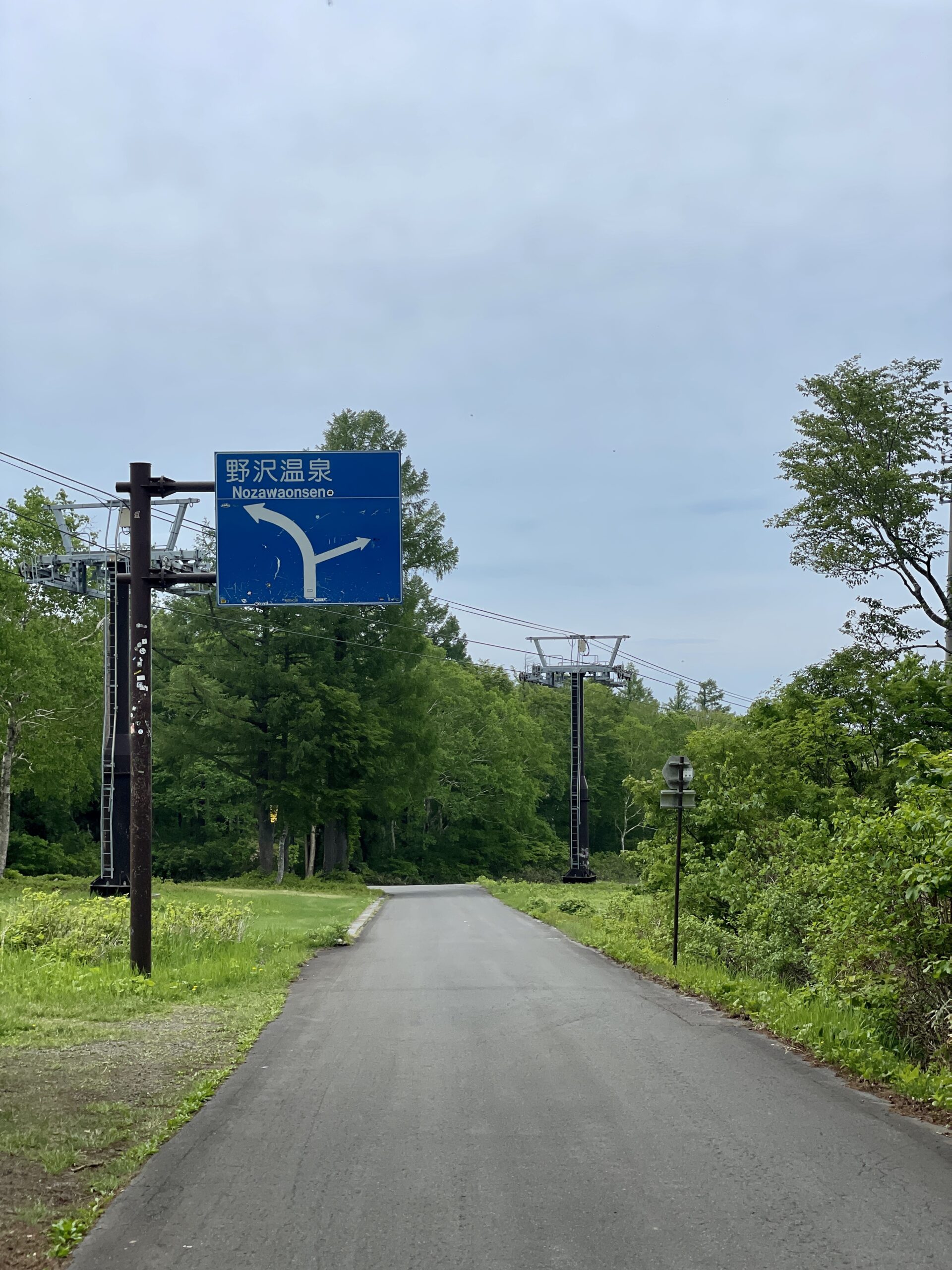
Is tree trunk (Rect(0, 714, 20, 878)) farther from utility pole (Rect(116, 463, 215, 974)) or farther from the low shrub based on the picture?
utility pole (Rect(116, 463, 215, 974))

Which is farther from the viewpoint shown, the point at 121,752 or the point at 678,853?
the point at 121,752

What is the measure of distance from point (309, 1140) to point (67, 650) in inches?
1497

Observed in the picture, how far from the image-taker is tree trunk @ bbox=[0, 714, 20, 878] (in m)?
41.7

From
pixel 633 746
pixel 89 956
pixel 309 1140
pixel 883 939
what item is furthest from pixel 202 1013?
pixel 633 746

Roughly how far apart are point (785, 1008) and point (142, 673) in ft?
27.7

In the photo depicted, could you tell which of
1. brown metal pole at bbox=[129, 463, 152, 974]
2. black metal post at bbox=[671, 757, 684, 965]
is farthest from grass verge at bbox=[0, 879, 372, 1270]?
black metal post at bbox=[671, 757, 684, 965]

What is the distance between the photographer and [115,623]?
28.4m

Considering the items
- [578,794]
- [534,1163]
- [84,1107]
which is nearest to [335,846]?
[578,794]

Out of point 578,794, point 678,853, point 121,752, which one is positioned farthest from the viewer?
point 578,794

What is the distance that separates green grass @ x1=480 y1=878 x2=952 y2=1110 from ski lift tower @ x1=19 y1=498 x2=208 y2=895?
423 inches

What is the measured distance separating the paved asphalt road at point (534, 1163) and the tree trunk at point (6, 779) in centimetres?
3451

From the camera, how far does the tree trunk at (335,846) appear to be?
55375 mm

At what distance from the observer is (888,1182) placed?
5781 mm

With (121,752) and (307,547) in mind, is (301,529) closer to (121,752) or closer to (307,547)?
(307,547)
